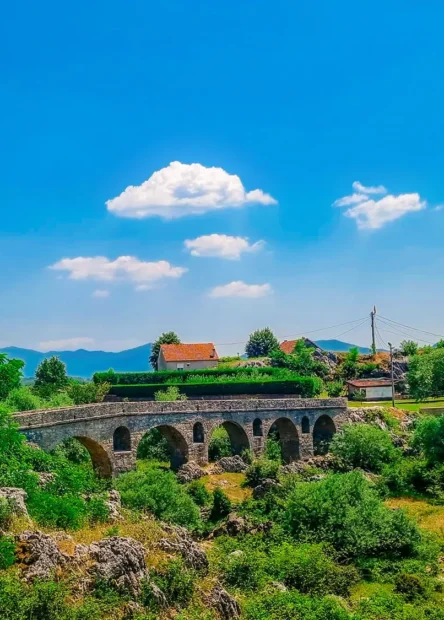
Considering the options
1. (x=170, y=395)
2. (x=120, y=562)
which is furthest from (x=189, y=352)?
(x=120, y=562)

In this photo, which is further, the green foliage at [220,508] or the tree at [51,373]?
the tree at [51,373]

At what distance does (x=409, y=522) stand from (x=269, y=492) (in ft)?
37.2

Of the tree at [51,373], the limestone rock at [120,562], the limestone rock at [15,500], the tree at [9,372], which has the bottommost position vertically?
the limestone rock at [120,562]

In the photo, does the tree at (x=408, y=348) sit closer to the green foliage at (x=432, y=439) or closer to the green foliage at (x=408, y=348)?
the green foliage at (x=408, y=348)

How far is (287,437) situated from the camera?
192ft

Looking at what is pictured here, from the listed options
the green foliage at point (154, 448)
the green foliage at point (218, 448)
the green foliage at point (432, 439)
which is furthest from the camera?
the green foliage at point (218, 448)

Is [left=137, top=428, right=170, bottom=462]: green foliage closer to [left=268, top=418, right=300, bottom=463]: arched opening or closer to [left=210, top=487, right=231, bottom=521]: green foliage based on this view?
[left=268, top=418, right=300, bottom=463]: arched opening

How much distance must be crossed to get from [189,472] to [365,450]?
14.4 meters

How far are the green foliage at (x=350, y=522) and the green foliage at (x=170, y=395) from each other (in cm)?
2934

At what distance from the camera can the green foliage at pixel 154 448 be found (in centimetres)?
5506

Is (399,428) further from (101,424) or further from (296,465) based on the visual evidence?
(101,424)

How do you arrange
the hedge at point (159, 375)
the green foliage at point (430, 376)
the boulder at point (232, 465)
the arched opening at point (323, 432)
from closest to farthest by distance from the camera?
the boulder at point (232, 465)
the arched opening at point (323, 432)
the green foliage at point (430, 376)
the hedge at point (159, 375)

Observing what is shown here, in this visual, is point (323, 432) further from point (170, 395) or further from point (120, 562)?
point (120, 562)

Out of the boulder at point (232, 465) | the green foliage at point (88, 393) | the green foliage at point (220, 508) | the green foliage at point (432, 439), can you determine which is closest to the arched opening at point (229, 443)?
the boulder at point (232, 465)
